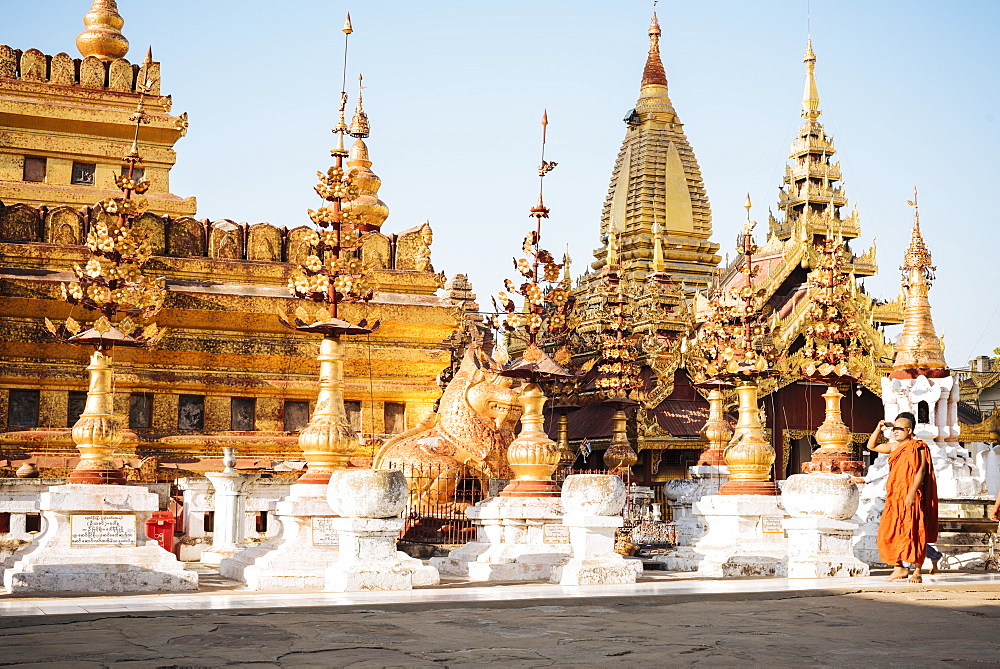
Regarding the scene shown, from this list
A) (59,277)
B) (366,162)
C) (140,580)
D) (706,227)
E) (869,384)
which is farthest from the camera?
(706,227)

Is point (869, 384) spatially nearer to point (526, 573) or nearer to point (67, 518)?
point (526, 573)

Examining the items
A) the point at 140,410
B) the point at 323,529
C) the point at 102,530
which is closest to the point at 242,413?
the point at 140,410

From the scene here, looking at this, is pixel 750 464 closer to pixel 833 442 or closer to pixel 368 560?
pixel 833 442

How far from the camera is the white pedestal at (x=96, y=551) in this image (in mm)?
11062

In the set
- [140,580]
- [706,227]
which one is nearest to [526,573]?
[140,580]

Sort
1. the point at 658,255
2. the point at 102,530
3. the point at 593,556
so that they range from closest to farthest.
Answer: the point at 102,530
the point at 593,556
the point at 658,255

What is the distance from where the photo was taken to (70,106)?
23000mm

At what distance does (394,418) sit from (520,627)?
12.3m

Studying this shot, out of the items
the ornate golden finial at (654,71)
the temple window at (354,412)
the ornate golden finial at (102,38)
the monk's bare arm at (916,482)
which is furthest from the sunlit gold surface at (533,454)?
the ornate golden finial at (654,71)

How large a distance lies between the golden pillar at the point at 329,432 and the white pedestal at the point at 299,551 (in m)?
0.27

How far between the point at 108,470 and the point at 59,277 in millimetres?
8012

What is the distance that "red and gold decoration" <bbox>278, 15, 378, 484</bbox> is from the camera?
12391 mm

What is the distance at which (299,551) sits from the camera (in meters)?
11.7

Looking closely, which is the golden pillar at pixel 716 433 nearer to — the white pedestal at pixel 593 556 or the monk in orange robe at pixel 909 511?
the monk in orange robe at pixel 909 511
